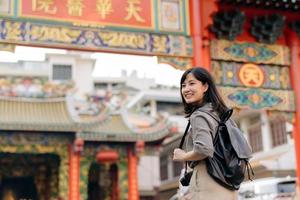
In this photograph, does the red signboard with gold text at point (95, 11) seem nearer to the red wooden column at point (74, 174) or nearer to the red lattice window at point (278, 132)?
the red wooden column at point (74, 174)

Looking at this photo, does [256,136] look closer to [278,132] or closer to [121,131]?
[278,132]

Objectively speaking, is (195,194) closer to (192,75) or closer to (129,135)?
(192,75)

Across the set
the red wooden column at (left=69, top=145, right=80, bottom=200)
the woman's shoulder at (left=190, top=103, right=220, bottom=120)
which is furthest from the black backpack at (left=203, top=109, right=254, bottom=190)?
the red wooden column at (left=69, top=145, right=80, bottom=200)

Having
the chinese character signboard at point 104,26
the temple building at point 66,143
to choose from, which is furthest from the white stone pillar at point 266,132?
the chinese character signboard at point 104,26

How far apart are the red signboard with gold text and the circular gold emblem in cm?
176

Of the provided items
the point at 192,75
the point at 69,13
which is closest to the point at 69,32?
the point at 69,13

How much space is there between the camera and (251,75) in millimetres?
8484

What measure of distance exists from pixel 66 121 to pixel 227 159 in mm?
11988

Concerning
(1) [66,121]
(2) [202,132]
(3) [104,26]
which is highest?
(3) [104,26]

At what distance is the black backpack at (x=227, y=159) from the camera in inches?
87.3

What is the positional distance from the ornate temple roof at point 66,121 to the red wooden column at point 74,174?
0.60m

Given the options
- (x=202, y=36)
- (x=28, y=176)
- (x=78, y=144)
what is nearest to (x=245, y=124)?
(x=78, y=144)

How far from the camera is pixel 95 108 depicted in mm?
14539

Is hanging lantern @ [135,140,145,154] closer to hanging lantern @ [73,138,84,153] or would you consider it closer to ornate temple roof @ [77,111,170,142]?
ornate temple roof @ [77,111,170,142]
